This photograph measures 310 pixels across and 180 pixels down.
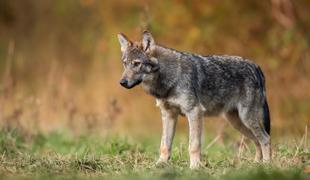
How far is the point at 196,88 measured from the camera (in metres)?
11.1

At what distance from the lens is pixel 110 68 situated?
21.5m

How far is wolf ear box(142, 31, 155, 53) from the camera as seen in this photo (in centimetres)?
1089

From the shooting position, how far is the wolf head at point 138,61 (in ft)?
34.9

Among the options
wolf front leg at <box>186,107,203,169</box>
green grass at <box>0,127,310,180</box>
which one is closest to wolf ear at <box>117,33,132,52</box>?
wolf front leg at <box>186,107,203,169</box>

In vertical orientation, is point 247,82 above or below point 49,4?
below

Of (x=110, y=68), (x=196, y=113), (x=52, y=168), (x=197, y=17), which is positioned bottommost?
(x=52, y=168)

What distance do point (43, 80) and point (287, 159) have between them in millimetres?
13032

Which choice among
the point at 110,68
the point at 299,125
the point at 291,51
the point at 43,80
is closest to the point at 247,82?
the point at 299,125

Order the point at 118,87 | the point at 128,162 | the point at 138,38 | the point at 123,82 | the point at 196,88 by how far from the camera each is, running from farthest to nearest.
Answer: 1. the point at 118,87
2. the point at 138,38
3. the point at 196,88
4. the point at 128,162
5. the point at 123,82

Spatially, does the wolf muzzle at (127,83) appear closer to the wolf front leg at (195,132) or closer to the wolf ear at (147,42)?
the wolf ear at (147,42)

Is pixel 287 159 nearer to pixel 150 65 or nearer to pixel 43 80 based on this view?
pixel 150 65

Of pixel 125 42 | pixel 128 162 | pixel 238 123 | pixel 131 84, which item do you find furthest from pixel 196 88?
pixel 128 162

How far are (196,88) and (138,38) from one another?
9.24 meters

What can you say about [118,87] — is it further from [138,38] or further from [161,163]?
[161,163]
